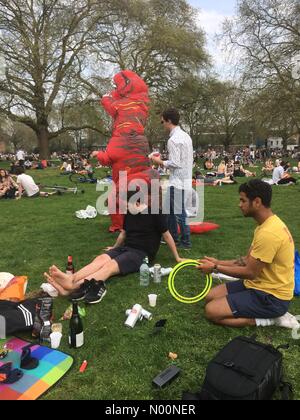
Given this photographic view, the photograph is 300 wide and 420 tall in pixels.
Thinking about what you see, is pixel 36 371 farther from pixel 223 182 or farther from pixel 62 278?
pixel 223 182

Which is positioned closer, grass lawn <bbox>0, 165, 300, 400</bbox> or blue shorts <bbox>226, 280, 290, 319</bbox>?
grass lawn <bbox>0, 165, 300, 400</bbox>

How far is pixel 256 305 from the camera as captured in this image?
353 cm

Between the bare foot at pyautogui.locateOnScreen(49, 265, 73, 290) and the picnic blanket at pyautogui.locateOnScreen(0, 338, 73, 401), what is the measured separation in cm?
83

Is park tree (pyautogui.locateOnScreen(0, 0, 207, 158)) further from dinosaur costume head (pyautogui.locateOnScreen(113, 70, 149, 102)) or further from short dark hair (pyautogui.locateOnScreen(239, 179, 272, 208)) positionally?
short dark hair (pyautogui.locateOnScreen(239, 179, 272, 208))

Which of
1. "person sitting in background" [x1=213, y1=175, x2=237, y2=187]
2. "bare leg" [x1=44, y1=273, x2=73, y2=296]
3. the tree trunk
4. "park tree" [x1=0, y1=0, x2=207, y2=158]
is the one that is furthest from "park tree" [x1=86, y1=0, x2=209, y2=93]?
"bare leg" [x1=44, y1=273, x2=73, y2=296]

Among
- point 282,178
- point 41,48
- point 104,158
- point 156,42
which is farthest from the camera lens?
point 156,42

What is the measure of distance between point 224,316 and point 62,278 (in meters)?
1.82

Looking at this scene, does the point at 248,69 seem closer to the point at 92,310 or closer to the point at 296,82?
the point at 296,82

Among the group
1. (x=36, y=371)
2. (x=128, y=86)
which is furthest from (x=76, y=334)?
(x=128, y=86)

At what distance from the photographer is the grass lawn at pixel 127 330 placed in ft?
9.48

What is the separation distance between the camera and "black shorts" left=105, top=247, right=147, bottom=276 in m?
4.84

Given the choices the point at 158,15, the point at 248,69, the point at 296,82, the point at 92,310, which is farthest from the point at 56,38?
the point at 92,310

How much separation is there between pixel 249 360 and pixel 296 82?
22178 mm
